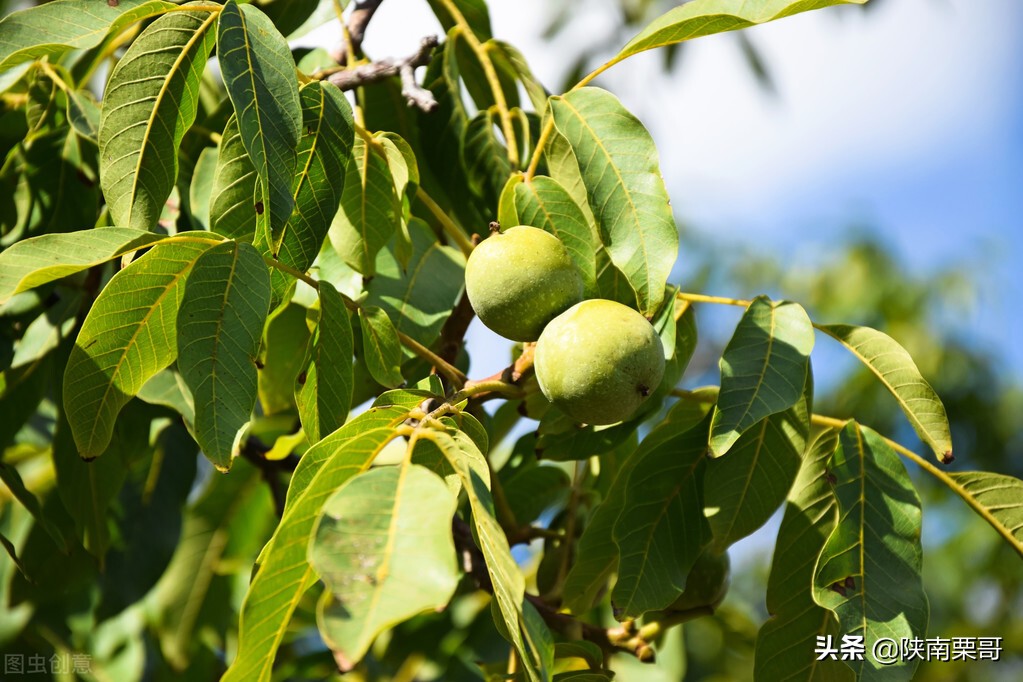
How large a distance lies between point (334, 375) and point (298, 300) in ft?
0.94

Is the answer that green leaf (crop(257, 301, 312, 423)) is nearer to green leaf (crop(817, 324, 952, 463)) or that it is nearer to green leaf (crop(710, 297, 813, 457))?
green leaf (crop(710, 297, 813, 457))

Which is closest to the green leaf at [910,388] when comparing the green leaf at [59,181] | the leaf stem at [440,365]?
the leaf stem at [440,365]

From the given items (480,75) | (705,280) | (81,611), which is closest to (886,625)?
(480,75)

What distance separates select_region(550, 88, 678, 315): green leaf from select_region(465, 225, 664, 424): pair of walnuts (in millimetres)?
64

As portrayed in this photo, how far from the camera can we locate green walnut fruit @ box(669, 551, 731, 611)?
160 cm

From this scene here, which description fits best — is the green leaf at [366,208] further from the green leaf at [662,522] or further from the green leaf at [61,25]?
the green leaf at [662,522]

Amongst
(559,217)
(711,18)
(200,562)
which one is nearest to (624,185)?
(559,217)

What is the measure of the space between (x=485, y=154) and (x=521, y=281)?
0.51 metres

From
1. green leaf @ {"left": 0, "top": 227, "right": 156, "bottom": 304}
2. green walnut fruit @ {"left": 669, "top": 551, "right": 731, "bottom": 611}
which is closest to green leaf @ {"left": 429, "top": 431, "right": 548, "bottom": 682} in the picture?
green leaf @ {"left": 0, "top": 227, "right": 156, "bottom": 304}

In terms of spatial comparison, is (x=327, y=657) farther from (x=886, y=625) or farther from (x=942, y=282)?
(x=942, y=282)

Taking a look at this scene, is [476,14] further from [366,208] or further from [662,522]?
[662,522]

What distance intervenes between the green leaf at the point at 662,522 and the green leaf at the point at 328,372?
17.0 inches

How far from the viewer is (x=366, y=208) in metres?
1.35

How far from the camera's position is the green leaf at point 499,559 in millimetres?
826
